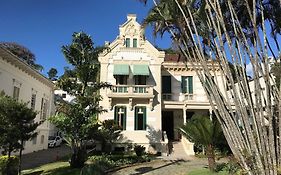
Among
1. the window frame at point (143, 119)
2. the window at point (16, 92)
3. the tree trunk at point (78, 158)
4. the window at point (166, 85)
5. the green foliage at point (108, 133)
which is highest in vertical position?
the window at point (166, 85)

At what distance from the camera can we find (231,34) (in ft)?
40.1

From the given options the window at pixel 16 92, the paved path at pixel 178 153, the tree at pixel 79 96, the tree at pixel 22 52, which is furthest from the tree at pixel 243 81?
the tree at pixel 22 52

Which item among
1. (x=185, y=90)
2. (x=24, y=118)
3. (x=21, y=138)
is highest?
(x=185, y=90)

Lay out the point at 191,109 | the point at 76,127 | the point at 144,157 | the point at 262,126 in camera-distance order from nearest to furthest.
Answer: the point at 262,126, the point at 76,127, the point at 144,157, the point at 191,109

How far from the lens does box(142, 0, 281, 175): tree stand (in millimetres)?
8664

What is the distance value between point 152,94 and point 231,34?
42.7 feet

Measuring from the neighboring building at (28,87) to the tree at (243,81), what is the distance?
40.7 ft

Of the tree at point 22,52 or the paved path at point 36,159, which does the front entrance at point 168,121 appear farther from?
the tree at point 22,52

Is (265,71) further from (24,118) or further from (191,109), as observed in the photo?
(191,109)

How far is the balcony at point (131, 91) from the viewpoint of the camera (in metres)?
24.3

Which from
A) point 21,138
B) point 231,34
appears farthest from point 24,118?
point 231,34

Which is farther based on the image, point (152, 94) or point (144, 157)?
point (152, 94)

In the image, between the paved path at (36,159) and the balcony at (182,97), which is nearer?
the paved path at (36,159)

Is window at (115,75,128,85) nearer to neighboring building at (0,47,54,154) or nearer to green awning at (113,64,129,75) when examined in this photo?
green awning at (113,64,129,75)
